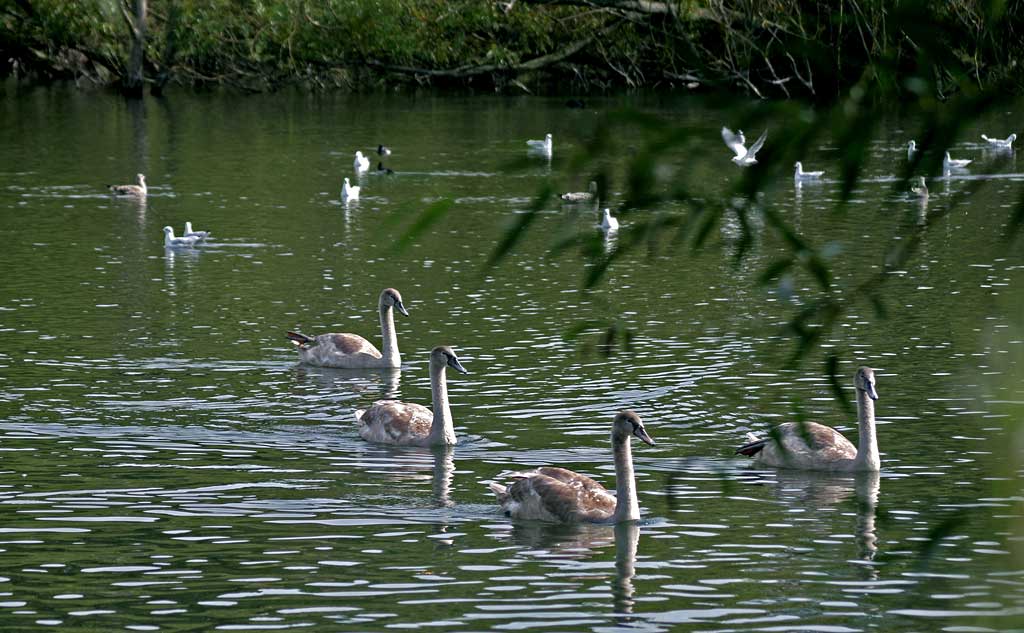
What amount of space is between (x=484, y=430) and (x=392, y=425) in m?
0.97

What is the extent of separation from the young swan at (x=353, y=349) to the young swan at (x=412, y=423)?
4.16m

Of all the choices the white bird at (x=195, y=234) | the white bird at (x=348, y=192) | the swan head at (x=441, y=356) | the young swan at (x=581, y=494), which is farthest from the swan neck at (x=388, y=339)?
the white bird at (x=348, y=192)

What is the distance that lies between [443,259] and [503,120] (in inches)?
1263

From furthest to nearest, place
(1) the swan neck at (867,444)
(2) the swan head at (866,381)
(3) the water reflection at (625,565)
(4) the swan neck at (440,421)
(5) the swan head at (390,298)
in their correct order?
(5) the swan head at (390,298), (4) the swan neck at (440,421), (2) the swan head at (866,381), (1) the swan neck at (867,444), (3) the water reflection at (625,565)

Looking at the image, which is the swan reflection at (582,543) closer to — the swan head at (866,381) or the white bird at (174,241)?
the swan head at (866,381)

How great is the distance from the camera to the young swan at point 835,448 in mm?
15047

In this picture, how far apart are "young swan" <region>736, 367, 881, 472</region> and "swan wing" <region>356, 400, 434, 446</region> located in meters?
3.03

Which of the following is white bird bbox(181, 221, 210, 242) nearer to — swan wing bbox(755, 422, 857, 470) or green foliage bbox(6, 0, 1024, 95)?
swan wing bbox(755, 422, 857, 470)

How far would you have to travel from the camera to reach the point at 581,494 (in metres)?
13.7

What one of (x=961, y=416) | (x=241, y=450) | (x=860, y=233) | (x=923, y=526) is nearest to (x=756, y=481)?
(x=923, y=526)

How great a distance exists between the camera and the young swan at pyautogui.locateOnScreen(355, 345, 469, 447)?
1662 centimetres

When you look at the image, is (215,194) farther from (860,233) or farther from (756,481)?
(756,481)

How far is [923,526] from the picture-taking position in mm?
13047

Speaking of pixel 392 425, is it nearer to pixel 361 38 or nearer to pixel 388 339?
pixel 388 339
